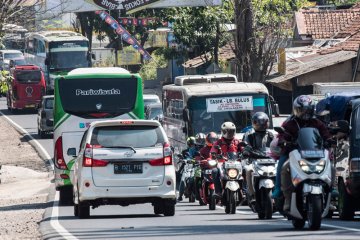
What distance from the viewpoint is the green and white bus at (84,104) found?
26797 millimetres

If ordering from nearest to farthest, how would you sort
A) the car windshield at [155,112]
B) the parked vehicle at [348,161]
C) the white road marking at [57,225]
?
the white road marking at [57,225] → the parked vehicle at [348,161] → the car windshield at [155,112]

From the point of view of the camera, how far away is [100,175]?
2047 centimetres

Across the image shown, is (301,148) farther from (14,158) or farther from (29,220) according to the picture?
(14,158)

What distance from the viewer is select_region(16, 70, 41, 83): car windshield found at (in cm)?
6700

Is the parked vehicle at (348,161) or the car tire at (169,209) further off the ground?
the parked vehicle at (348,161)

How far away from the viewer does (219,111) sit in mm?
29188

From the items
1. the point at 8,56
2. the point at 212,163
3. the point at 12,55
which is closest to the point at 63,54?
the point at 8,56

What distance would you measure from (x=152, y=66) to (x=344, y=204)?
6706 cm

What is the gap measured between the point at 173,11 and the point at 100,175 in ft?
156

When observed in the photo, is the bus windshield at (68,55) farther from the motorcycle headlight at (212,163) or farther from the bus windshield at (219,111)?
the motorcycle headlight at (212,163)

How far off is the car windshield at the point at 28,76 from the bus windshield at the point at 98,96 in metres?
39.5

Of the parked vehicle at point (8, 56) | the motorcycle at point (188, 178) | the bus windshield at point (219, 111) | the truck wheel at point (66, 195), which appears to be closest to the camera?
the motorcycle at point (188, 178)

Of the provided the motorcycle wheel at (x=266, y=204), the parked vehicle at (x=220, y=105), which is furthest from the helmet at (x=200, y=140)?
the motorcycle wheel at (x=266, y=204)

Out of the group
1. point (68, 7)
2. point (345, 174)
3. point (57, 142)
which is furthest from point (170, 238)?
point (68, 7)
